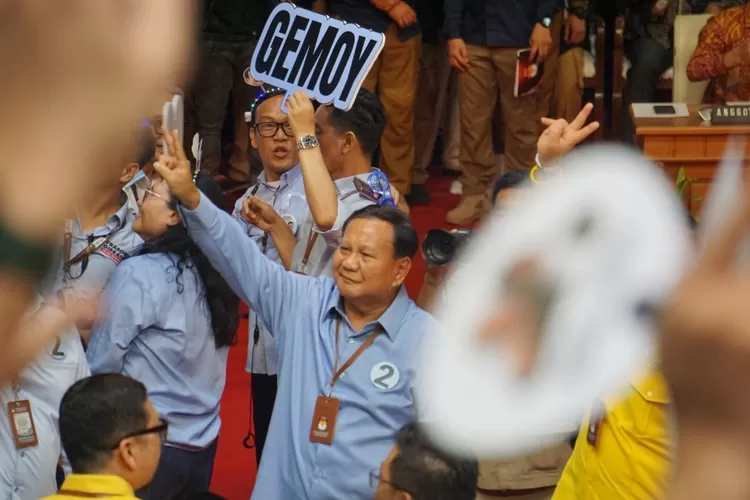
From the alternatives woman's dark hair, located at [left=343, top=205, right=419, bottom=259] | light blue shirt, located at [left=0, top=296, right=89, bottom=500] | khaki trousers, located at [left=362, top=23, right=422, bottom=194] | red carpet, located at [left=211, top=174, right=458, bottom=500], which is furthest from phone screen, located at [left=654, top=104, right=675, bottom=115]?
light blue shirt, located at [left=0, top=296, right=89, bottom=500]

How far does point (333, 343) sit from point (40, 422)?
0.77 meters

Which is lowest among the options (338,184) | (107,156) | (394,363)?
(394,363)

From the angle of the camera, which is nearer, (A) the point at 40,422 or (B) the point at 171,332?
(A) the point at 40,422

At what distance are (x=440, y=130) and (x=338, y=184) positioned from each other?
4198 millimetres

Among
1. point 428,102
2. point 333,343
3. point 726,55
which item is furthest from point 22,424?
point 428,102

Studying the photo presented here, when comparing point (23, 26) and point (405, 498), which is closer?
point (23, 26)

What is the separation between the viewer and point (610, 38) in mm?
7078

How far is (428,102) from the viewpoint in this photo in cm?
696

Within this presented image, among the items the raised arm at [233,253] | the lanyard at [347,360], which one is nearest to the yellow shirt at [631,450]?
the lanyard at [347,360]

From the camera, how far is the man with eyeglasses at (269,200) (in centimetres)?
332

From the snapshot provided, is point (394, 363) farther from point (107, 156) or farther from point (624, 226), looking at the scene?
point (107, 156)

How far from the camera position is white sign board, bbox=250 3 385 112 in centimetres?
312

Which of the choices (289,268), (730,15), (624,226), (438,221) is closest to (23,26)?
(624,226)

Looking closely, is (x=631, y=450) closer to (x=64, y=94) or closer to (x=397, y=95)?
(x=64, y=94)
